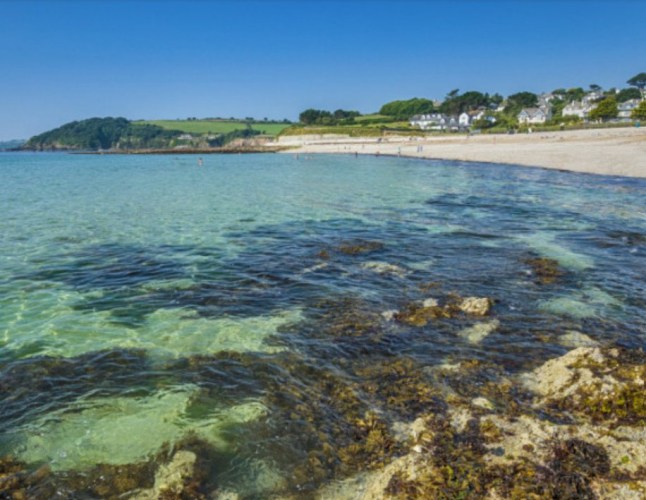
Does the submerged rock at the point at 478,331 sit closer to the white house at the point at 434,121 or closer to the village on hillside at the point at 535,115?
the village on hillside at the point at 535,115

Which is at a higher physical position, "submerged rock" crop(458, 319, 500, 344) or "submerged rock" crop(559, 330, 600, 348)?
"submerged rock" crop(458, 319, 500, 344)

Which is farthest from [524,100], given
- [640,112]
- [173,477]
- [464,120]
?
[173,477]

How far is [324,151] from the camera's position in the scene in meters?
125

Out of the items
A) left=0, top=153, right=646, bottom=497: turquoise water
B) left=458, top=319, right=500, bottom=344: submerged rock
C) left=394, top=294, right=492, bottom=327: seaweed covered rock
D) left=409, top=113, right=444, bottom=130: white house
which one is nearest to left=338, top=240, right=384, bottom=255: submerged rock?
left=0, top=153, right=646, bottom=497: turquoise water

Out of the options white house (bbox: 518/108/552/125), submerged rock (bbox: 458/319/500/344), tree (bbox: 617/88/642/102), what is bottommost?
submerged rock (bbox: 458/319/500/344)

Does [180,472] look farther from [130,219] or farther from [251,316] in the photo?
[130,219]

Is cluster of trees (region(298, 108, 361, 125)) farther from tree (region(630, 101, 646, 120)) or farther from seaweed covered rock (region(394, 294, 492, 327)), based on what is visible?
seaweed covered rock (region(394, 294, 492, 327))

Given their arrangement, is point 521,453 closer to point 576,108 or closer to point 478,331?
point 478,331

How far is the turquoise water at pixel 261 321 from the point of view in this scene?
20.2 ft

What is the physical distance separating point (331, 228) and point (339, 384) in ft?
45.5

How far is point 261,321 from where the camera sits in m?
9.99

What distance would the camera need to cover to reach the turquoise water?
20.2ft

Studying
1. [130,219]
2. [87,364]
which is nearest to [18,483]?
[87,364]

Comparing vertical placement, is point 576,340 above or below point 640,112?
below
